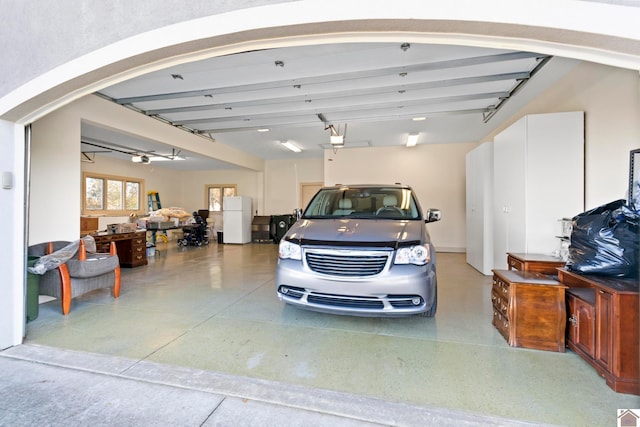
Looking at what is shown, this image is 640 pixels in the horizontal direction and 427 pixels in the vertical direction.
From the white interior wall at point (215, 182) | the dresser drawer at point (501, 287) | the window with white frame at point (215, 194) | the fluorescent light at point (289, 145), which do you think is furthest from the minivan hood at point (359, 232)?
the window with white frame at point (215, 194)

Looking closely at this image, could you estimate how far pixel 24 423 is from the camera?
4.95ft

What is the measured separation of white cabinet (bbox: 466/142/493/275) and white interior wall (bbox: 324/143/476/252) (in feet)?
6.40

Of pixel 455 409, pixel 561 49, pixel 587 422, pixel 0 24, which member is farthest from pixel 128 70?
pixel 587 422

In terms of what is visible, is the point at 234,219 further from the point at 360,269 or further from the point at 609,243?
the point at 609,243

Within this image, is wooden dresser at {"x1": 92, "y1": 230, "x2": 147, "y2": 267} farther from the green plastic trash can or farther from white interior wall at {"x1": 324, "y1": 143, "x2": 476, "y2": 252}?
white interior wall at {"x1": 324, "y1": 143, "x2": 476, "y2": 252}

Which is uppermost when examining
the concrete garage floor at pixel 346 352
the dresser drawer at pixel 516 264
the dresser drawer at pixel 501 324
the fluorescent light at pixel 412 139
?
the fluorescent light at pixel 412 139

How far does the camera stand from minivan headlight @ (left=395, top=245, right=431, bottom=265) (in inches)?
92.7

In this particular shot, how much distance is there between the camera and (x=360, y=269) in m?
2.37

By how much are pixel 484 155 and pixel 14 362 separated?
6152 mm

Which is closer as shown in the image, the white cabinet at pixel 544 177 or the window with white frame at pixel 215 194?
the white cabinet at pixel 544 177

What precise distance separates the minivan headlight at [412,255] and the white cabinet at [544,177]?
195 centimetres

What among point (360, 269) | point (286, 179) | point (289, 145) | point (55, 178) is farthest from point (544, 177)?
point (286, 179)

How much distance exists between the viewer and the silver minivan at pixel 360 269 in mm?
2305

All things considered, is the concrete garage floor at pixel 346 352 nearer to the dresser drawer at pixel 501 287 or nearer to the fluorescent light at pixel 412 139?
the dresser drawer at pixel 501 287
